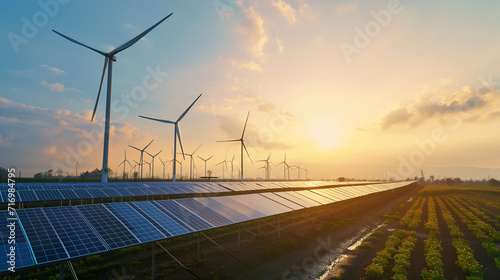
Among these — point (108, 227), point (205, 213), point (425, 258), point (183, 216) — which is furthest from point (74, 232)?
point (425, 258)

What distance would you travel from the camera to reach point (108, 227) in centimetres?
1477

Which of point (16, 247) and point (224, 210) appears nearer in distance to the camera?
point (16, 247)

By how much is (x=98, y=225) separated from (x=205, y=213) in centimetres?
815

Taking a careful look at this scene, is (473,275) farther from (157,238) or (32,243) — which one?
(32,243)

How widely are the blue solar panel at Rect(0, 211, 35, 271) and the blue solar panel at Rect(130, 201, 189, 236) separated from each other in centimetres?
694

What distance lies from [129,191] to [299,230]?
24.9 metres

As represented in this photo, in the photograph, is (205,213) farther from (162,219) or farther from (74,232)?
(74,232)

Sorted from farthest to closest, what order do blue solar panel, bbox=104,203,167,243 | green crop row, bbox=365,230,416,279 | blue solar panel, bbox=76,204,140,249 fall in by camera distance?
green crop row, bbox=365,230,416,279
blue solar panel, bbox=104,203,167,243
blue solar panel, bbox=76,204,140,249

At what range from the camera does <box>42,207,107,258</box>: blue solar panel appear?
1210cm

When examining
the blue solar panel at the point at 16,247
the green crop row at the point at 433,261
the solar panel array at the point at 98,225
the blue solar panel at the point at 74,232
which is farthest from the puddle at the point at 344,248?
the blue solar panel at the point at 16,247

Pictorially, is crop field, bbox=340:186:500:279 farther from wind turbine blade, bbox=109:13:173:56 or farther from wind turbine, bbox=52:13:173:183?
wind turbine blade, bbox=109:13:173:56

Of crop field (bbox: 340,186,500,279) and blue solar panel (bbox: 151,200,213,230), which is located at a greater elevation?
blue solar panel (bbox: 151,200,213,230)

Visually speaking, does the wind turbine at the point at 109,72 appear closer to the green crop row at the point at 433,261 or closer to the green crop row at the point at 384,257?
the green crop row at the point at 384,257

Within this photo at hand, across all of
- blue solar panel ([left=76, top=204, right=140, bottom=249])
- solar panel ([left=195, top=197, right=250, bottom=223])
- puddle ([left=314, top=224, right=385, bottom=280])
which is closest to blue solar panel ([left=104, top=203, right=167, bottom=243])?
blue solar panel ([left=76, top=204, right=140, bottom=249])
